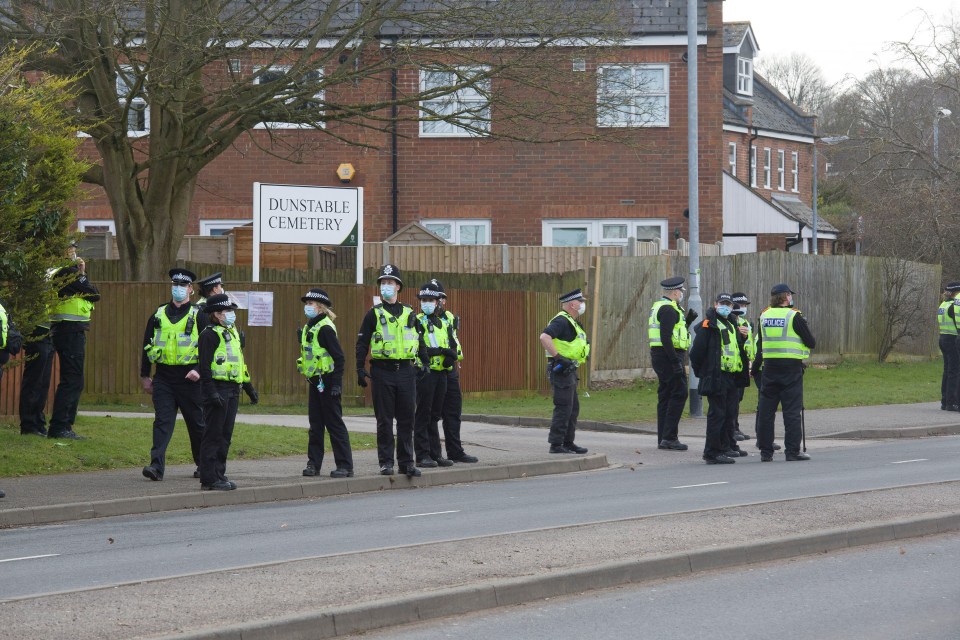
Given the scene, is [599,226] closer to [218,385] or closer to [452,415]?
[452,415]

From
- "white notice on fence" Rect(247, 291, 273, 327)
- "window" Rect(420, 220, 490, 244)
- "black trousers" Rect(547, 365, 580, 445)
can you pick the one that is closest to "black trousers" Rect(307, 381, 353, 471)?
"black trousers" Rect(547, 365, 580, 445)

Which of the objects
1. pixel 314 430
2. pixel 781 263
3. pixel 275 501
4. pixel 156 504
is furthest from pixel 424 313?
pixel 781 263

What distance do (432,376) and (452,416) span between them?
68 centimetres

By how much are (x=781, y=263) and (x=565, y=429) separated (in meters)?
13.4

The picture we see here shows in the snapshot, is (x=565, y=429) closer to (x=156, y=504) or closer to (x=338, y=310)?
(x=156, y=504)

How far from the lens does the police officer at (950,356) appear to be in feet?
69.7

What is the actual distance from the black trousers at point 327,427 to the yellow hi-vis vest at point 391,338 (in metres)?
0.61

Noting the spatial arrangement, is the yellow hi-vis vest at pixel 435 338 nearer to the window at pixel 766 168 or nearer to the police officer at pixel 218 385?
the police officer at pixel 218 385

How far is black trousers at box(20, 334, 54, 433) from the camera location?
1437cm

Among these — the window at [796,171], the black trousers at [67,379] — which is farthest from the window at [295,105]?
the window at [796,171]

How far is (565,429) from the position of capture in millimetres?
15492

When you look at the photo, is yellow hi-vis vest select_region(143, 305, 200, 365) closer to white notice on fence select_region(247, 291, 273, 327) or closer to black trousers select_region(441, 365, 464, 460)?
black trousers select_region(441, 365, 464, 460)

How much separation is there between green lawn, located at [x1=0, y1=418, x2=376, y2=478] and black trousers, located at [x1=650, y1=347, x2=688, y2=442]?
3572 mm

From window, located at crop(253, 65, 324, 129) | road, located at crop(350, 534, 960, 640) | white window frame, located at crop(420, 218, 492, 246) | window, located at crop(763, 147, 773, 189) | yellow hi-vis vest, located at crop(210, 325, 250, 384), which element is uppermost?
window, located at crop(763, 147, 773, 189)
